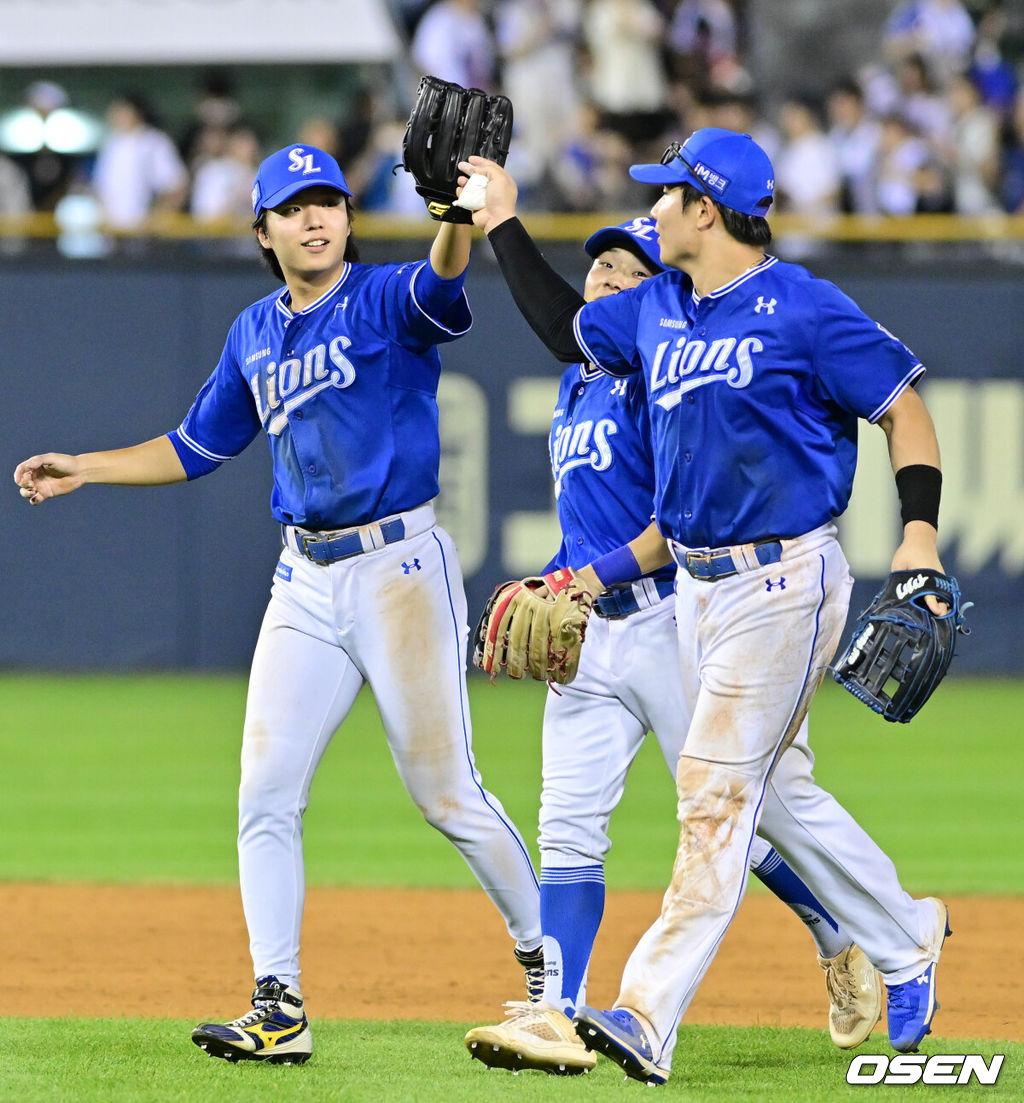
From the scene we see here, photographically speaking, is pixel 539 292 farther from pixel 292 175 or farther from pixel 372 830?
pixel 372 830

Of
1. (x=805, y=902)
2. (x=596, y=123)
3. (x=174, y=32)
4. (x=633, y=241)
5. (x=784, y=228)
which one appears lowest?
(x=805, y=902)

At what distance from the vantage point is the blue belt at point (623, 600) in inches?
192

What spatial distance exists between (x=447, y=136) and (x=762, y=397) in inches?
43.5

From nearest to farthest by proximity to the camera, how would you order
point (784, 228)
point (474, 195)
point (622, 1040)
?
point (622, 1040), point (474, 195), point (784, 228)

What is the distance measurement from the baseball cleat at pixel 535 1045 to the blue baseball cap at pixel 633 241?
1.97 meters

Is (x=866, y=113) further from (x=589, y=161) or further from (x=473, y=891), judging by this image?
(x=473, y=891)

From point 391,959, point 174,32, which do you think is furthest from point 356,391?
point 174,32

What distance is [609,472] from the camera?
4938mm

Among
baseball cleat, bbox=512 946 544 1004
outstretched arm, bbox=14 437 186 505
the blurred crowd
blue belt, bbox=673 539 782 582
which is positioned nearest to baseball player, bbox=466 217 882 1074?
baseball cleat, bbox=512 946 544 1004

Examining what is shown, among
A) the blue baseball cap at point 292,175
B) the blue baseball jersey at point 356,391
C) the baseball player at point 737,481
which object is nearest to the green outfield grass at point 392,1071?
the baseball player at point 737,481

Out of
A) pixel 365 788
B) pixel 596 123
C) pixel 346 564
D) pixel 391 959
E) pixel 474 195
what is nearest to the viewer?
pixel 474 195

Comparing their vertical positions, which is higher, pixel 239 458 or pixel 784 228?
pixel 784 228

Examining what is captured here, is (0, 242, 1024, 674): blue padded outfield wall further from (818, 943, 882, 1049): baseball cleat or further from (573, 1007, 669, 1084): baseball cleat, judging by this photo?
(573, 1007, 669, 1084): baseball cleat

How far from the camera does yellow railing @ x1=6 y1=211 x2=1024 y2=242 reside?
1295 cm
